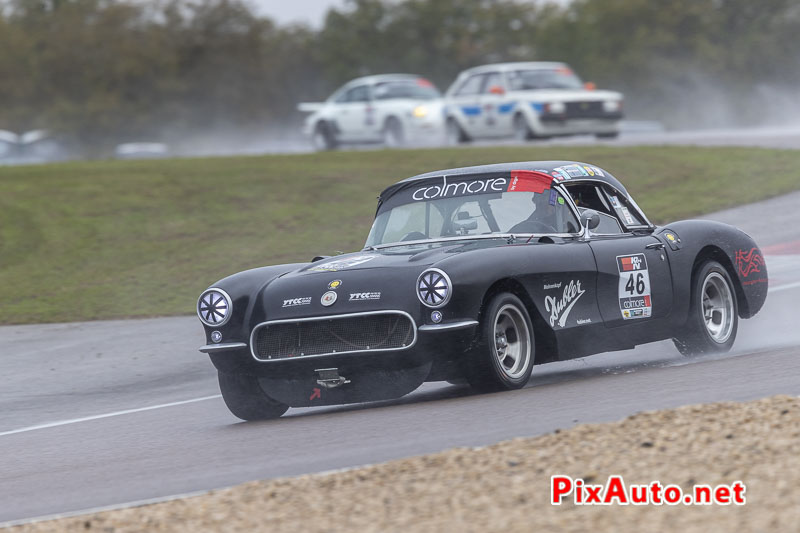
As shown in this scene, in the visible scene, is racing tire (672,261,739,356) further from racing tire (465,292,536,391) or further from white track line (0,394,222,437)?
white track line (0,394,222,437)

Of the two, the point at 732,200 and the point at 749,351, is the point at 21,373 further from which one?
the point at 732,200

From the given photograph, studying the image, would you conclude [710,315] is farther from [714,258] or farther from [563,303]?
[563,303]

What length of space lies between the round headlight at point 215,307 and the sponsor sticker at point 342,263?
0.57 metres

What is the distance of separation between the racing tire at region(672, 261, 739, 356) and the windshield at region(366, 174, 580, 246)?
3.81 ft

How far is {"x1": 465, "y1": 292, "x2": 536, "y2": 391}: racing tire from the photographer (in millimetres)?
7469

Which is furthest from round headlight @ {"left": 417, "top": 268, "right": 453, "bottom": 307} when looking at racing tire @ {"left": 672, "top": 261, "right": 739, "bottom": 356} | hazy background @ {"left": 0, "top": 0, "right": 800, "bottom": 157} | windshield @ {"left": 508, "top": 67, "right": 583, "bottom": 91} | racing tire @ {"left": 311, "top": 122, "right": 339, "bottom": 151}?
hazy background @ {"left": 0, "top": 0, "right": 800, "bottom": 157}

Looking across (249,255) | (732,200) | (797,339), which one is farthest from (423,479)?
(732,200)

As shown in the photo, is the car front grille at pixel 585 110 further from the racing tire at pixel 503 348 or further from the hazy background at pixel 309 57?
the hazy background at pixel 309 57

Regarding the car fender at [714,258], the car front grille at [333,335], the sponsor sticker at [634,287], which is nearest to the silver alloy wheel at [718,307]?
the car fender at [714,258]

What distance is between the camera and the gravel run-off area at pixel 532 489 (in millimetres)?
4555

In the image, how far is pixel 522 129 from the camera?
2620cm

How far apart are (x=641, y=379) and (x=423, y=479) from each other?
3050 millimetres

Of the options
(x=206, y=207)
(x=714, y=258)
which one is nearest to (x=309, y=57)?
(x=206, y=207)

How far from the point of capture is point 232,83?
202 ft
